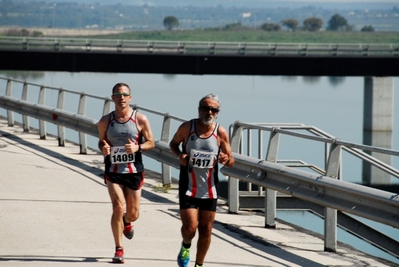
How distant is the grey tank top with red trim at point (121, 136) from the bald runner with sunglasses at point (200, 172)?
34.4 inches

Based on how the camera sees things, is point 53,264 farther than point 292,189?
No

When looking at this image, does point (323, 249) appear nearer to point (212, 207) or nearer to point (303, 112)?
point (212, 207)

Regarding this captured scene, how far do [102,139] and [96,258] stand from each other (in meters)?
1.16

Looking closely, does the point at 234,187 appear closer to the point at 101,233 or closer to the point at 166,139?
the point at 101,233

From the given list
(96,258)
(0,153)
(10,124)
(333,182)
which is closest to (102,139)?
(96,258)

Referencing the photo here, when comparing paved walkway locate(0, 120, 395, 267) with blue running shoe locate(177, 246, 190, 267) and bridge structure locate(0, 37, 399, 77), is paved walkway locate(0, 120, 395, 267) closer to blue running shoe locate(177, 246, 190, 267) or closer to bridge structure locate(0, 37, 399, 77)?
blue running shoe locate(177, 246, 190, 267)

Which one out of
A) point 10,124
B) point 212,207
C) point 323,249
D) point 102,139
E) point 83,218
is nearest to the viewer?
point 212,207

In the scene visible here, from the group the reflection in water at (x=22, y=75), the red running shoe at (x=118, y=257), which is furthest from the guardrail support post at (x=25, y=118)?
the reflection in water at (x=22, y=75)

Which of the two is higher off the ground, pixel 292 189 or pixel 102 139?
pixel 102 139

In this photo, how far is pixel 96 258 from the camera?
31.8 ft

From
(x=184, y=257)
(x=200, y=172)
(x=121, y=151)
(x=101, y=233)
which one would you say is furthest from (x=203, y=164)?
(x=101, y=233)

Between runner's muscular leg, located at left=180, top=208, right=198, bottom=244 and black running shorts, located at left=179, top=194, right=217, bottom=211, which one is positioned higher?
black running shorts, located at left=179, top=194, right=217, bottom=211

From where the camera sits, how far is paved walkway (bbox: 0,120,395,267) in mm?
9852

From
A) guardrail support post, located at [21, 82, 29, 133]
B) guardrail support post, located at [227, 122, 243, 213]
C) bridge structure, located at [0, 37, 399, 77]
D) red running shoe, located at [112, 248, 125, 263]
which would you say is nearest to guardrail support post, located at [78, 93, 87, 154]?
guardrail support post, located at [21, 82, 29, 133]
